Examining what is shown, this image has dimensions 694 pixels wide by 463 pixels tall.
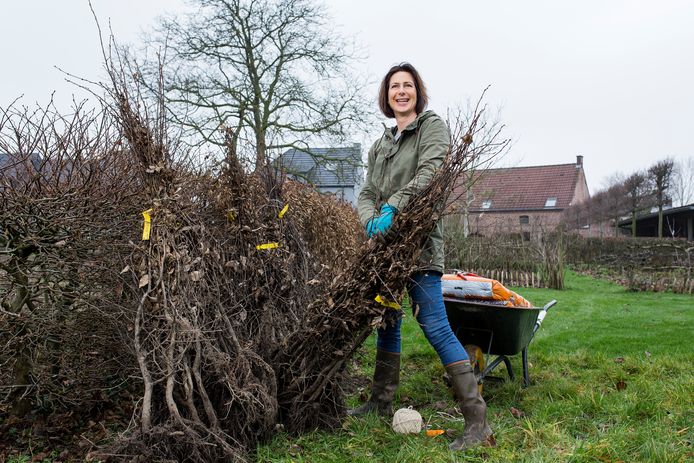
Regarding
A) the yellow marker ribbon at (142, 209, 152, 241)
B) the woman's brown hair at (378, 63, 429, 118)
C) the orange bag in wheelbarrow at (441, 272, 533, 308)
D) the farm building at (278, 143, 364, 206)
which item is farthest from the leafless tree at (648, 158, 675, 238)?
the yellow marker ribbon at (142, 209, 152, 241)

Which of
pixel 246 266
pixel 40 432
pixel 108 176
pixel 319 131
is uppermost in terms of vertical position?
pixel 319 131

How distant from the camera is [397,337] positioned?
371 centimetres

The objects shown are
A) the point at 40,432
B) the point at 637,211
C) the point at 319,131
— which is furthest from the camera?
the point at 637,211

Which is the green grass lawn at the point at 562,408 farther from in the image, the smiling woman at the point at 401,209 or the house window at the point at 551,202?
the house window at the point at 551,202

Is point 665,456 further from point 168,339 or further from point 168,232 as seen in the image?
point 168,232

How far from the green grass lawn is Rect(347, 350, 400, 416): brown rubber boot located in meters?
0.16

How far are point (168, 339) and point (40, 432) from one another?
1.25m

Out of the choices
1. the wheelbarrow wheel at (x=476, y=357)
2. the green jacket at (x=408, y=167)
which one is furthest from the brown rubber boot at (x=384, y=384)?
the green jacket at (x=408, y=167)

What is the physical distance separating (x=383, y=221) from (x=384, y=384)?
3.92 ft

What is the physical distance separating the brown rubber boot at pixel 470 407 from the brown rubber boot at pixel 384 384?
524mm

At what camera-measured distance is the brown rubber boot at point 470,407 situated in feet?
10.1

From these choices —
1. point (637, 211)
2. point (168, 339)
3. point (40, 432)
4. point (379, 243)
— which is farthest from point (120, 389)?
point (637, 211)

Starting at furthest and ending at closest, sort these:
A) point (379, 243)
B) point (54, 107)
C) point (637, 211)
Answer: point (637, 211)
point (54, 107)
point (379, 243)

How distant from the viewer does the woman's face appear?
3.48 metres
